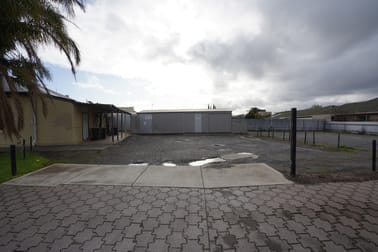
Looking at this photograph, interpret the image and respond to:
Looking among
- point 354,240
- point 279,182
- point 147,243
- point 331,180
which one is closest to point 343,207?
point 354,240

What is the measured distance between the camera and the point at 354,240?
78.0 inches

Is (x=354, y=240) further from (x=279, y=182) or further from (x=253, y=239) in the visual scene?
(x=279, y=182)

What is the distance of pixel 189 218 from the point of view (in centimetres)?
248

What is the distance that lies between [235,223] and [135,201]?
1.68m

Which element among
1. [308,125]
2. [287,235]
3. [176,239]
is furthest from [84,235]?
[308,125]

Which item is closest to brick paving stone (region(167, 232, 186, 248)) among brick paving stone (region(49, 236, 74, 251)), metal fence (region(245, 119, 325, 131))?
brick paving stone (region(49, 236, 74, 251))

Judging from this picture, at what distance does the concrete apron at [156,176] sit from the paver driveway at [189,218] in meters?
0.30

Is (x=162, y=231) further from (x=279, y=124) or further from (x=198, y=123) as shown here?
(x=279, y=124)

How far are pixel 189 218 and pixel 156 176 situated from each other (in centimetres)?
199

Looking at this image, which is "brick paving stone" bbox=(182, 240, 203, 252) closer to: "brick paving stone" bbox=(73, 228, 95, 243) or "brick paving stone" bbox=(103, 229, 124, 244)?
"brick paving stone" bbox=(103, 229, 124, 244)

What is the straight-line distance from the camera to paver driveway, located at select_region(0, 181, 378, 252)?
1.96 meters

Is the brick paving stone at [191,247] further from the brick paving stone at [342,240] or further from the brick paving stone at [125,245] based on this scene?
the brick paving stone at [342,240]

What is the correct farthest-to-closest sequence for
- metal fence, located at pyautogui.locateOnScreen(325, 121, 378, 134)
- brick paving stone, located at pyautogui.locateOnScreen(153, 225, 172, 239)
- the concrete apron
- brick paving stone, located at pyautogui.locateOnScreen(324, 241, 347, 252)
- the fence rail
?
1. the fence rail
2. metal fence, located at pyautogui.locateOnScreen(325, 121, 378, 134)
3. the concrete apron
4. brick paving stone, located at pyautogui.locateOnScreen(153, 225, 172, 239)
5. brick paving stone, located at pyautogui.locateOnScreen(324, 241, 347, 252)

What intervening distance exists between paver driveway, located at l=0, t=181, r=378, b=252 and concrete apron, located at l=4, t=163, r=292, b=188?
30cm
